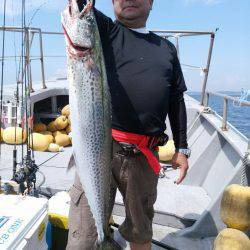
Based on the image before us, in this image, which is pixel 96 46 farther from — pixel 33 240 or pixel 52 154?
pixel 52 154

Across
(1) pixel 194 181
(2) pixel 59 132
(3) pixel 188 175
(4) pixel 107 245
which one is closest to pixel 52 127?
(2) pixel 59 132

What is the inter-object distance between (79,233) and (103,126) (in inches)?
35.3

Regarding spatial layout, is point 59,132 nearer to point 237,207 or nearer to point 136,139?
point 237,207

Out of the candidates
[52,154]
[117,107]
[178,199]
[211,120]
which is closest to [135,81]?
[117,107]

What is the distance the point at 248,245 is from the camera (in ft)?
9.98

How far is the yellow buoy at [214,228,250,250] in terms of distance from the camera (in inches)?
118

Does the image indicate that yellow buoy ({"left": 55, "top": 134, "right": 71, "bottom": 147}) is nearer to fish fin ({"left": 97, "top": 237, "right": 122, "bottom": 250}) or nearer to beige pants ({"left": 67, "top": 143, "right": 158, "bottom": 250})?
beige pants ({"left": 67, "top": 143, "right": 158, "bottom": 250})

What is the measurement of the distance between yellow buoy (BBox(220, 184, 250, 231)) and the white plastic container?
65.4 inches

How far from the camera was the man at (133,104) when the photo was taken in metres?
2.58

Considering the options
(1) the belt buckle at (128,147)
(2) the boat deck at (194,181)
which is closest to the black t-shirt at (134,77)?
(1) the belt buckle at (128,147)

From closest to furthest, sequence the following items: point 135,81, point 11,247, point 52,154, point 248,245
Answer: point 11,247 < point 135,81 < point 248,245 < point 52,154

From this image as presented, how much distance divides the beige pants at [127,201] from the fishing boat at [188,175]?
1.05 feet

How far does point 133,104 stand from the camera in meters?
2.59

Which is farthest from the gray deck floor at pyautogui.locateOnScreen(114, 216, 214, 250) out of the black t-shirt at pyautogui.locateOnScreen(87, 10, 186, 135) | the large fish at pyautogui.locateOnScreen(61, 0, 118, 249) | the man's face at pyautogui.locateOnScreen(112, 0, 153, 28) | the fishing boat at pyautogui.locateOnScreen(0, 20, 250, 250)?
the man's face at pyautogui.locateOnScreen(112, 0, 153, 28)
